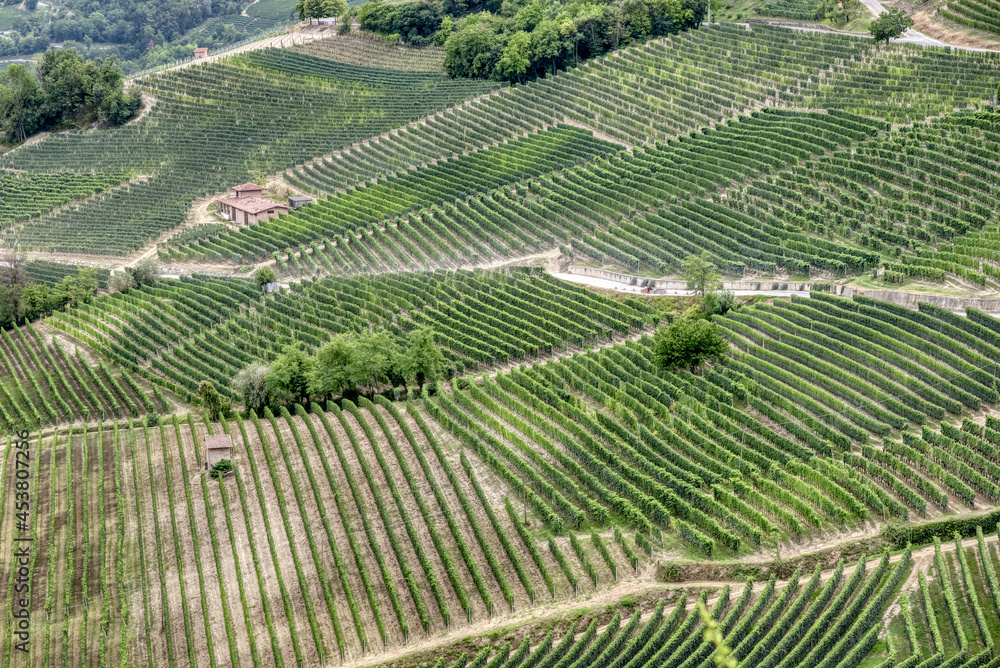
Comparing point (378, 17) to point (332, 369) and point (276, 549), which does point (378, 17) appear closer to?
point (332, 369)

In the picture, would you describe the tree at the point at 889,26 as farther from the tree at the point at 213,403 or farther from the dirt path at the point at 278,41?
the dirt path at the point at 278,41

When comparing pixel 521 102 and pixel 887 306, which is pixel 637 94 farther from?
pixel 887 306

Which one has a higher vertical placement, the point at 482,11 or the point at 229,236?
the point at 482,11

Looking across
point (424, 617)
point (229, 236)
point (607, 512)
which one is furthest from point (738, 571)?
point (229, 236)

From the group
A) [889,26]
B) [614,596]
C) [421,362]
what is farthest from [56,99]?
[614,596]

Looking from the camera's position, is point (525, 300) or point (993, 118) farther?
point (993, 118)

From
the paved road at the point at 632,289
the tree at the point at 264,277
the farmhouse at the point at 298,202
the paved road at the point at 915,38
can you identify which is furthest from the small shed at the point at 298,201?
the paved road at the point at 915,38
